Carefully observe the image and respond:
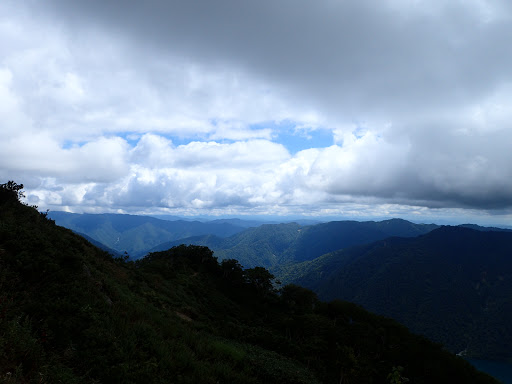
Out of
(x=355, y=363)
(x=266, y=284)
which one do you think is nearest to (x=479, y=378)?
(x=355, y=363)

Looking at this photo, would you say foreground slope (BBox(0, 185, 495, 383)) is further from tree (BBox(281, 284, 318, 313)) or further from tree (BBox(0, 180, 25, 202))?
tree (BBox(281, 284, 318, 313))

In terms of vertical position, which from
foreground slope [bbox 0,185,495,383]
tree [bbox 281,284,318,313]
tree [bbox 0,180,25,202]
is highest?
tree [bbox 0,180,25,202]

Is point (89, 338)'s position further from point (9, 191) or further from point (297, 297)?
point (297, 297)

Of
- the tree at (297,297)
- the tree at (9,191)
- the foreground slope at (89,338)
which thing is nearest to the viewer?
the foreground slope at (89,338)

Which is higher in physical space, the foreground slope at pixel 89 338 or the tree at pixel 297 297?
the foreground slope at pixel 89 338

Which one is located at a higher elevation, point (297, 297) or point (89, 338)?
point (89, 338)

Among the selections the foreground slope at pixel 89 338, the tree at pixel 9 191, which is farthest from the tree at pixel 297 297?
the tree at pixel 9 191

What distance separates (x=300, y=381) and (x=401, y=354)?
167ft

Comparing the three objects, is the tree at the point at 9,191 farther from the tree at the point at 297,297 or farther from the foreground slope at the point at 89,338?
the tree at the point at 297,297

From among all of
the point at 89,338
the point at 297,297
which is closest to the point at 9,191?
the point at 89,338

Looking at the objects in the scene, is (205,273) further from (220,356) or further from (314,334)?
(220,356)

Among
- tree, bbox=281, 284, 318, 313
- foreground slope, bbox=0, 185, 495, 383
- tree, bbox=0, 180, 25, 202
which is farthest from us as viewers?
tree, bbox=281, 284, 318, 313

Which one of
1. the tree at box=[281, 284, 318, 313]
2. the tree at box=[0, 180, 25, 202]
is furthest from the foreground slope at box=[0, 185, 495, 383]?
the tree at box=[281, 284, 318, 313]

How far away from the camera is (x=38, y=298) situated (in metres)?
12.9
